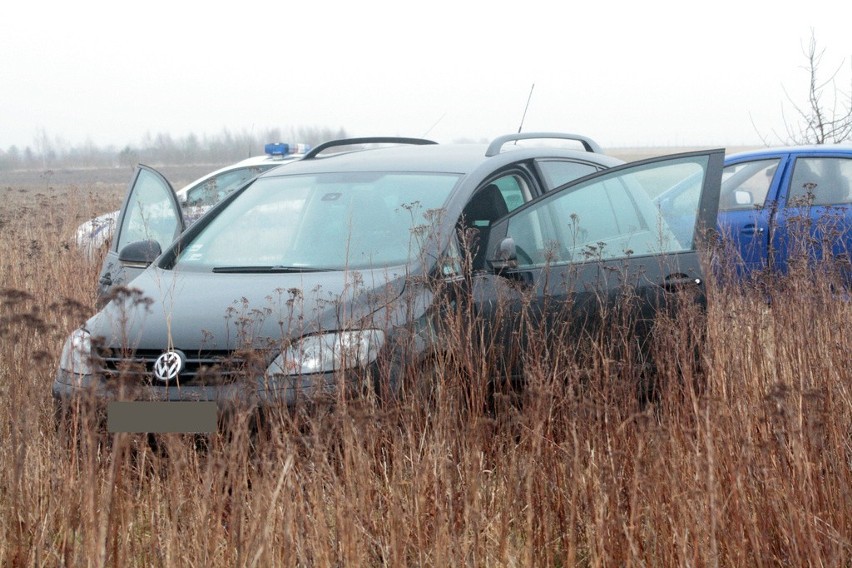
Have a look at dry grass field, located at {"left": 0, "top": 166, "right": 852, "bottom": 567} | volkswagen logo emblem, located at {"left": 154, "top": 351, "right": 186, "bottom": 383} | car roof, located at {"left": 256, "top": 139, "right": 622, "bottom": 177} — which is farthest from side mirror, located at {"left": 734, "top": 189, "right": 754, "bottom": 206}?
volkswagen logo emblem, located at {"left": 154, "top": 351, "right": 186, "bottom": 383}

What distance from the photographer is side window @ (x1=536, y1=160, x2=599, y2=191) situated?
563cm

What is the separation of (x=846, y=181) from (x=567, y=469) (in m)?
6.57

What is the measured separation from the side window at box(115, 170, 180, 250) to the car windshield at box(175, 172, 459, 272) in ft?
3.08

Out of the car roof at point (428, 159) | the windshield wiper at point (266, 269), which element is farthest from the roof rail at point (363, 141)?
the windshield wiper at point (266, 269)

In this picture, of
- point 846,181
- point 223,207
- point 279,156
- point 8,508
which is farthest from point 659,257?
point 279,156

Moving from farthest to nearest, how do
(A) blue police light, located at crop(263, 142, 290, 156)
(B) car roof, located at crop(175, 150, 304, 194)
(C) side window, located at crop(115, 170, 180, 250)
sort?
1. (A) blue police light, located at crop(263, 142, 290, 156)
2. (B) car roof, located at crop(175, 150, 304, 194)
3. (C) side window, located at crop(115, 170, 180, 250)

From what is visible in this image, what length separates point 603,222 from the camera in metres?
5.09

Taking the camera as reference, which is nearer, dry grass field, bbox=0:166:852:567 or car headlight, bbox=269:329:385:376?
dry grass field, bbox=0:166:852:567

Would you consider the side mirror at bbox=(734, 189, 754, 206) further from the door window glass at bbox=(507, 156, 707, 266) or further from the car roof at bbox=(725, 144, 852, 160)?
the door window glass at bbox=(507, 156, 707, 266)

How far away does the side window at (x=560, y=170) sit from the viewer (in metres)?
5.63

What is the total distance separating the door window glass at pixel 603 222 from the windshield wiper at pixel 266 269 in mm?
954

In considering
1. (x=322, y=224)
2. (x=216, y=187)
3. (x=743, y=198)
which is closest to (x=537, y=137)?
(x=322, y=224)

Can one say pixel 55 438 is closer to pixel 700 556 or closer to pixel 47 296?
pixel 700 556

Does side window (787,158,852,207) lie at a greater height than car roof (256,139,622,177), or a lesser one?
lesser
